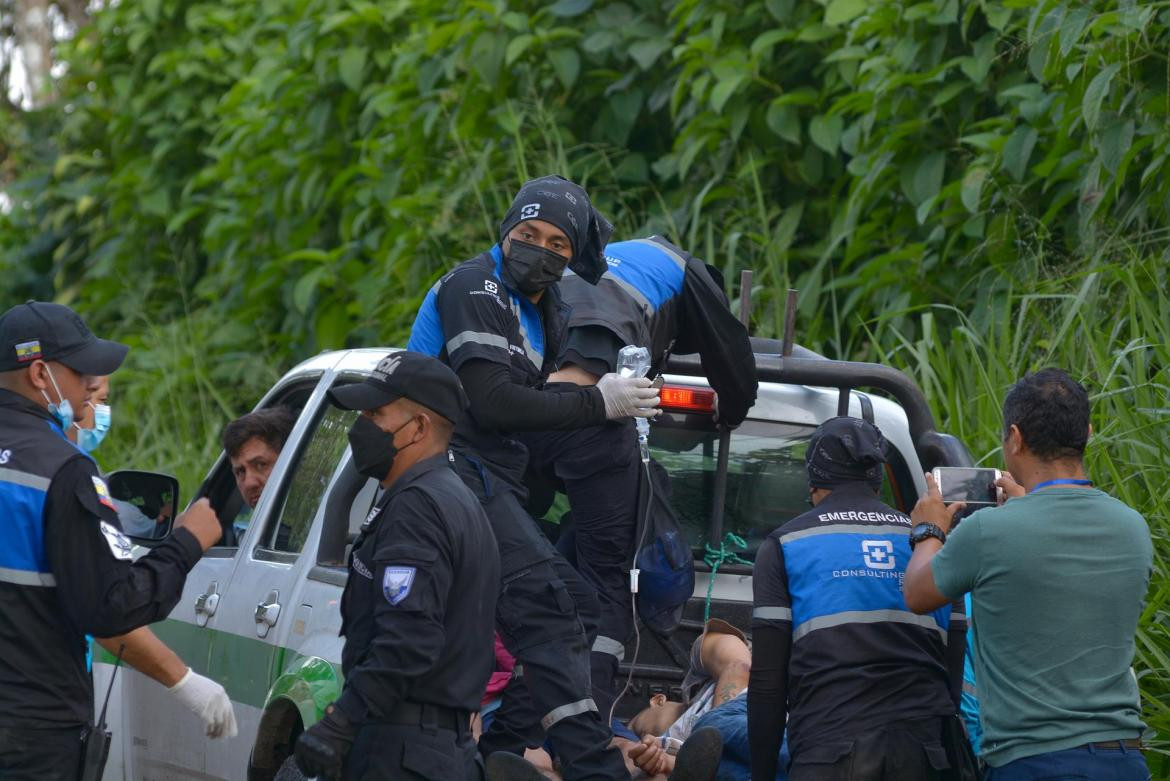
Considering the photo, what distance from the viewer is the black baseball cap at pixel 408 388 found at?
3.96 meters

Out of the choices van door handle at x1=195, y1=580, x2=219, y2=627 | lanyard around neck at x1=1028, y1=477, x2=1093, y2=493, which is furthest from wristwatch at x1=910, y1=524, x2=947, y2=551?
van door handle at x1=195, y1=580, x2=219, y2=627

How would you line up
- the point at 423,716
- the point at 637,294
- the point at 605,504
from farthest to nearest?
1. the point at 637,294
2. the point at 605,504
3. the point at 423,716

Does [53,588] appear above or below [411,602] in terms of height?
above

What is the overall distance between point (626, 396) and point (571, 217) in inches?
21.3

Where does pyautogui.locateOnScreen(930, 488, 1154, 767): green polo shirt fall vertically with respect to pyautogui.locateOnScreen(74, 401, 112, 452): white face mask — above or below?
below

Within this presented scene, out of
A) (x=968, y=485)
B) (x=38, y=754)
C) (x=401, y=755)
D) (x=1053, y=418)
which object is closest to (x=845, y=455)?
(x=968, y=485)

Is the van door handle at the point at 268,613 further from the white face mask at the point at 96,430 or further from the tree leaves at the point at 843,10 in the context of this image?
the tree leaves at the point at 843,10

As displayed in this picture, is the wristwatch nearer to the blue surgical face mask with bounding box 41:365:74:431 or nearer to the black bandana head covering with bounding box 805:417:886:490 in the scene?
the black bandana head covering with bounding box 805:417:886:490

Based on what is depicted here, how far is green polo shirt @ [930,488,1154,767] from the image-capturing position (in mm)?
3861

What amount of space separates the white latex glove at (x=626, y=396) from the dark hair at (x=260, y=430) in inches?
73.7

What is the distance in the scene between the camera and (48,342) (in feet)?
13.7

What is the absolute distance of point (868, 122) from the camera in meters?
8.48

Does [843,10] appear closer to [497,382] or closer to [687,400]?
[687,400]

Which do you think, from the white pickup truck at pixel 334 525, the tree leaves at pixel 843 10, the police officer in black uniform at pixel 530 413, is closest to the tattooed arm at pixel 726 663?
the white pickup truck at pixel 334 525
